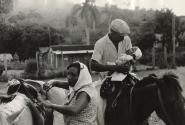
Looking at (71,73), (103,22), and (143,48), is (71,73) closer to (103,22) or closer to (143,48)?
(143,48)

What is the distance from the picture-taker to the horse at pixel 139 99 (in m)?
5.84

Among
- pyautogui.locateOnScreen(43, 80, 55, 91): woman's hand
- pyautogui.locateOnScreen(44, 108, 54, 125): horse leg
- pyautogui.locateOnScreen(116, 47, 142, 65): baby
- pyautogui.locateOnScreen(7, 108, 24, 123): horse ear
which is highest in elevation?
pyautogui.locateOnScreen(116, 47, 142, 65): baby

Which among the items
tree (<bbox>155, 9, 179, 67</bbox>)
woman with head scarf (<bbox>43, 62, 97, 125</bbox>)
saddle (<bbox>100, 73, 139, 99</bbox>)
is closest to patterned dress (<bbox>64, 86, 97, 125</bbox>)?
woman with head scarf (<bbox>43, 62, 97, 125</bbox>)

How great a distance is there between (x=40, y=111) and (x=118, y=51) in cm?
165

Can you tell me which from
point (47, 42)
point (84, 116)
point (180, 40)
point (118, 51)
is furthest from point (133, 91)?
point (47, 42)

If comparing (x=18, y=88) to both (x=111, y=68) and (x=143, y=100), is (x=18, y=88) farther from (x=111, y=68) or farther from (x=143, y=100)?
(x=143, y=100)

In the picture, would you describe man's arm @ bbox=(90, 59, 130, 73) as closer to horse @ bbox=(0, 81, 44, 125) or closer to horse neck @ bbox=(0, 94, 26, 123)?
horse @ bbox=(0, 81, 44, 125)

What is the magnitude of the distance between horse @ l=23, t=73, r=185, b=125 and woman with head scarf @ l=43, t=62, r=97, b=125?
2.77 ft

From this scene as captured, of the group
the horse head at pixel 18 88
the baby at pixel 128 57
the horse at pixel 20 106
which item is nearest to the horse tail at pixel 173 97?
the baby at pixel 128 57

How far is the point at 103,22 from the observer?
9188 centimetres

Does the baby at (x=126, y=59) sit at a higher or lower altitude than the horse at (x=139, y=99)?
higher

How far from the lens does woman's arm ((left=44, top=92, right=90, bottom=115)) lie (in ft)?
17.5

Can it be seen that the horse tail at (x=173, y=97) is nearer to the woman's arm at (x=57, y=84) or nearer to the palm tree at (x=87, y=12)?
the woman's arm at (x=57, y=84)

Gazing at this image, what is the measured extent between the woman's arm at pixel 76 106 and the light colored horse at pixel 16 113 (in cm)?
55
